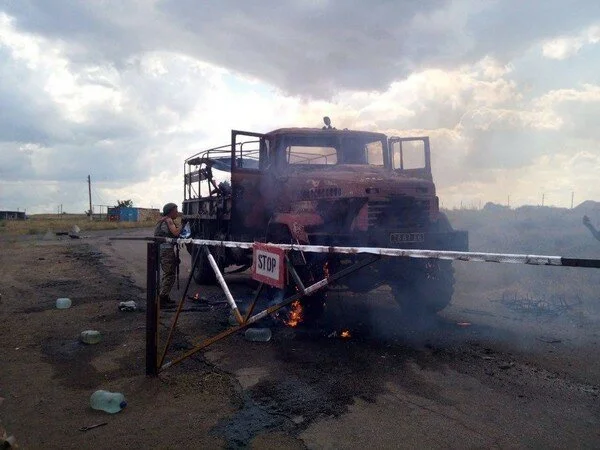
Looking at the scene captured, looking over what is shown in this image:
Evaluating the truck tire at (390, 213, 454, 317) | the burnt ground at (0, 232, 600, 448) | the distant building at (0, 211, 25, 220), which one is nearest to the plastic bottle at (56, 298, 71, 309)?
the burnt ground at (0, 232, 600, 448)

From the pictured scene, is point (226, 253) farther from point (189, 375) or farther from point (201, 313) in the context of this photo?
point (189, 375)

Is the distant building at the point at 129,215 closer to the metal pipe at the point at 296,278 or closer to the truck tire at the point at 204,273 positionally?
the truck tire at the point at 204,273

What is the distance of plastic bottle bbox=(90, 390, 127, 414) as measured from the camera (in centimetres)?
412

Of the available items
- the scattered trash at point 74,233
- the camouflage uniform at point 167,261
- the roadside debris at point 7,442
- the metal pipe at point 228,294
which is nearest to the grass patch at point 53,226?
the scattered trash at point 74,233

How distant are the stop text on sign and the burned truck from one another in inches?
50.8

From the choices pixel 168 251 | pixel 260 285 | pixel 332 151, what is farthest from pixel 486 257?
pixel 168 251

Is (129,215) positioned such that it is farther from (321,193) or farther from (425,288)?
(425,288)

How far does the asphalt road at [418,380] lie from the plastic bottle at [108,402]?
104 centimetres

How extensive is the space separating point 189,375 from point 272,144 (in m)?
4.46

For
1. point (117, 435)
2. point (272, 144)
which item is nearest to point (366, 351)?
point (117, 435)

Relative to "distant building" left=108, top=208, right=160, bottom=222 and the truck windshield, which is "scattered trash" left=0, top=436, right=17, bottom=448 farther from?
"distant building" left=108, top=208, right=160, bottom=222

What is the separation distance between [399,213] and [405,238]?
461mm

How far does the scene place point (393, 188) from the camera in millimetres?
6820

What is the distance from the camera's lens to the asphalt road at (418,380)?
3.66 m
